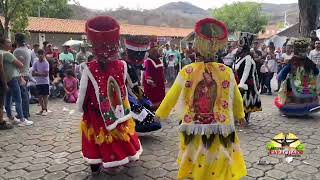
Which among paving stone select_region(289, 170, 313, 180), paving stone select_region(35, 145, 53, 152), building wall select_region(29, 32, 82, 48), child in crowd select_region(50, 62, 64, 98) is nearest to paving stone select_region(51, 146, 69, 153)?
paving stone select_region(35, 145, 53, 152)

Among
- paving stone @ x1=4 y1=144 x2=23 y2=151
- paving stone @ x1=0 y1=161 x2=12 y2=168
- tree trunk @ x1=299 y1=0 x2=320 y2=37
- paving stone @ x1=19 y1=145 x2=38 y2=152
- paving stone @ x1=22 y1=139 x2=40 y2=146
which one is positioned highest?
tree trunk @ x1=299 y1=0 x2=320 y2=37

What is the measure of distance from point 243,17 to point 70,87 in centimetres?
5169

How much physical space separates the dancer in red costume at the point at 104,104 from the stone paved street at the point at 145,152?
1.23 feet

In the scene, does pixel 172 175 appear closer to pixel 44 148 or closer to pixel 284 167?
pixel 284 167

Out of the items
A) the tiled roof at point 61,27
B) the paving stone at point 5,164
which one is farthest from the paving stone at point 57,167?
the tiled roof at point 61,27

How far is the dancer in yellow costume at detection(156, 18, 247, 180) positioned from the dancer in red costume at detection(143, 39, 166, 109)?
151 inches

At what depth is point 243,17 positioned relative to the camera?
60125 mm

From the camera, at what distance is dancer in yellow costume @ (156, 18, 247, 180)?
409cm

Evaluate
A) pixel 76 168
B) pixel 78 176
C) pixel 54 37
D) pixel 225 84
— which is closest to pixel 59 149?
pixel 76 168

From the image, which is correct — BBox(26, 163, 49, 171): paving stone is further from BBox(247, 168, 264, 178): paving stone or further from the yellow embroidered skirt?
BBox(247, 168, 264, 178): paving stone

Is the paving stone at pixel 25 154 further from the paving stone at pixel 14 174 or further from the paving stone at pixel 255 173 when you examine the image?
the paving stone at pixel 255 173

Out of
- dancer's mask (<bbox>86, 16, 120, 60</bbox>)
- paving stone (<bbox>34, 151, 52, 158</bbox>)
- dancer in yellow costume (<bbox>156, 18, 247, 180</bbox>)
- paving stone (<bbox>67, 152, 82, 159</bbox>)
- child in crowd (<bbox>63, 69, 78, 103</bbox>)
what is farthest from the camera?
child in crowd (<bbox>63, 69, 78, 103</bbox>)

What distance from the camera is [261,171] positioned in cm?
510

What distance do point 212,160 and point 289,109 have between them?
502 cm
